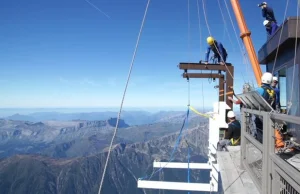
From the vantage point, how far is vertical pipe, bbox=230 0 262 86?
1196cm

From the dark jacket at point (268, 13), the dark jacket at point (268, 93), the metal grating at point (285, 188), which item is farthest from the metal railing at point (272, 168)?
the dark jacket at point (268, 13)

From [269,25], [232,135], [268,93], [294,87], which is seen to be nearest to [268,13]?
[269,25]

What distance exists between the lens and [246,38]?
12.4 metres

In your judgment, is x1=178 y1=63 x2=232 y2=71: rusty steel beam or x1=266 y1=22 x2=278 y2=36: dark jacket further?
x1=178 y1=63 x2=232 y2=71: rusty steel beam

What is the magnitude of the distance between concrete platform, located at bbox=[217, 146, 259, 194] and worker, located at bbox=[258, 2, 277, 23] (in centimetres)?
735

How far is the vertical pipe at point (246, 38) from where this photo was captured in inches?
471

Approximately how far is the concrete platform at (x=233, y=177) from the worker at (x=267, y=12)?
7.35 meters

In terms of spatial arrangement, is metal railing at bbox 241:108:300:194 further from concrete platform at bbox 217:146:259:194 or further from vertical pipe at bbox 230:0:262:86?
vertical pipe at bbox 230:0:262:86

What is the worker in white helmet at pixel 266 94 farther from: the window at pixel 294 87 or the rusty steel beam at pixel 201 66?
the rusty steel beam at pixel 201 66

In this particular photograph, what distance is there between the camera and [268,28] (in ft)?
44.3

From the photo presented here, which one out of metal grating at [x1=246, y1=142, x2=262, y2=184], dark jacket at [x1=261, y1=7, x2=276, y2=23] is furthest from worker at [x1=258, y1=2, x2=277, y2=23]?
metal grating at [x1=246, y1=142, x2=262, y2=184]

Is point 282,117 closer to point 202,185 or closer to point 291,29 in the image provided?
point 291,29

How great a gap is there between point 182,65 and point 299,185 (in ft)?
38.8

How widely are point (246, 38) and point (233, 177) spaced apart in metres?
7.46
